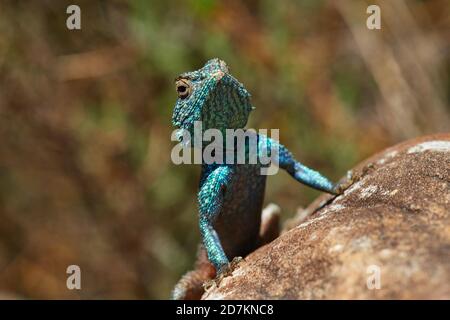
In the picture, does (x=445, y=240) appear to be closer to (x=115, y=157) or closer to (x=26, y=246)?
(x=115, y=157)

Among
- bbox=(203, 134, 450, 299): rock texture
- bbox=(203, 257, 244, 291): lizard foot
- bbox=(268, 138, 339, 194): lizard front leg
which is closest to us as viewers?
bbox=(203, 134, 450, 299): rock texture

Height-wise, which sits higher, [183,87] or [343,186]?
[183,87]

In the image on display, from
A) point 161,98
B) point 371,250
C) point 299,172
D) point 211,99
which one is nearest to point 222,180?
point 211,99

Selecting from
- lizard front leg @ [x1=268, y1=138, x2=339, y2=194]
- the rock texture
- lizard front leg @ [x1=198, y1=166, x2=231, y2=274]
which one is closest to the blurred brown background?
lizard front leg @ [x1=268, y1=138, x2=339, y2=194]

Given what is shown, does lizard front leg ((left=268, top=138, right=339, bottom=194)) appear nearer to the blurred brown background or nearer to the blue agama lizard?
→ the blue agama lizard

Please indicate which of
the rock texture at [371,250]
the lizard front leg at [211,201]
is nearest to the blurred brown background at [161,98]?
the lizard front leg at [211,201]

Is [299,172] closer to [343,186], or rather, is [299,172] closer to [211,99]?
[343,186]
